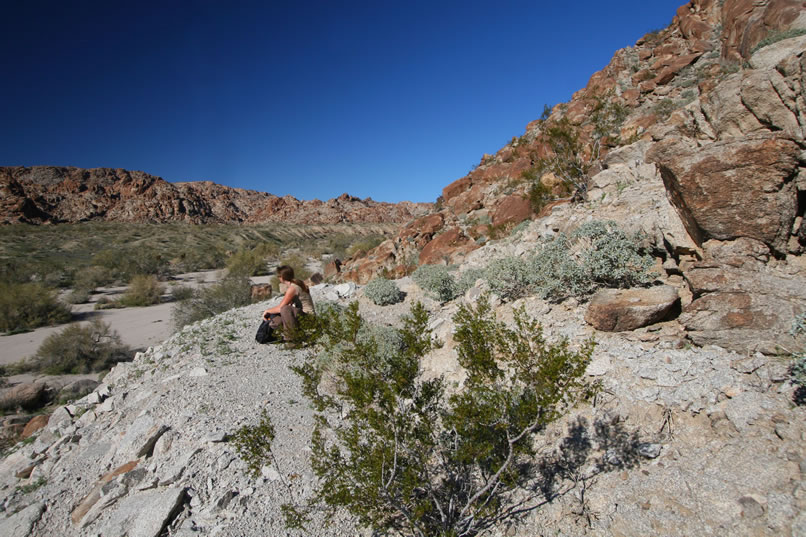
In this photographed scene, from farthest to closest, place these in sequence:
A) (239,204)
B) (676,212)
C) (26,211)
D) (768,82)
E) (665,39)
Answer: (239,204), (26,211), (665,39), (676,212), (768,82)

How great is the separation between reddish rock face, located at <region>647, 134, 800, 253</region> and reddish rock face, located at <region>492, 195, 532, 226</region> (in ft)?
22.9

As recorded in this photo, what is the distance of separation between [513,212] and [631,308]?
7811 millimetres

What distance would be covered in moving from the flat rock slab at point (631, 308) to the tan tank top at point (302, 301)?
426 cm

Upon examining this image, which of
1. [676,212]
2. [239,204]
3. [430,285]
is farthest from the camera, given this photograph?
[239,204]

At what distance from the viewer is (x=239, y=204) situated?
83.8 metres

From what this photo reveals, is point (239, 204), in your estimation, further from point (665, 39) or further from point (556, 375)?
point (556, 375)

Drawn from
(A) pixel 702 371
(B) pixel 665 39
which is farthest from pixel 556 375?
(B) pixel 665 39

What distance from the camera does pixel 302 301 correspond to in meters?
6.12

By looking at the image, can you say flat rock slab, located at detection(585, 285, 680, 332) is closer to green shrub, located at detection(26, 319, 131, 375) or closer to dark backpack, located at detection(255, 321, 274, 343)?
dark backpack, located at detection(255, 321, 274, 343)

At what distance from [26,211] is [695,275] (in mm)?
72606

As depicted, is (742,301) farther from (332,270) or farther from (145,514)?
(332,270)

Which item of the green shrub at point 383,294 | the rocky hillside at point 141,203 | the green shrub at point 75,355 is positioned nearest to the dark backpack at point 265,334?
the green shrub at point 383,294

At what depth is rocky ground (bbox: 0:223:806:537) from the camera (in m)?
2.14

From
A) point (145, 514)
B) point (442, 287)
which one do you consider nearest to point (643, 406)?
point (145, 514)
